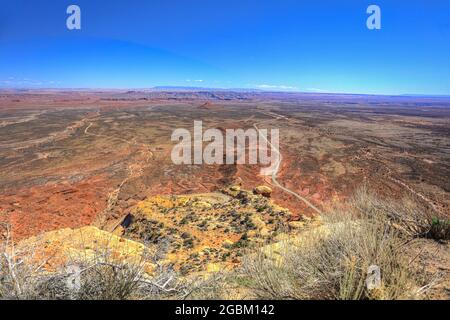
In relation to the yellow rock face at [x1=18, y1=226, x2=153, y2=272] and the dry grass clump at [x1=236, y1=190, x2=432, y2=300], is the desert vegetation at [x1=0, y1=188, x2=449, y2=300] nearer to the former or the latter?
the dry grass clump at [x1=236, y1=190, x2=432, y2=300]

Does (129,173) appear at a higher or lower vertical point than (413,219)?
lower

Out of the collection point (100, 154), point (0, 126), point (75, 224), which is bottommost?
point (75, 224)

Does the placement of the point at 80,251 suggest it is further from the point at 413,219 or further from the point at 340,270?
the point at 413,219

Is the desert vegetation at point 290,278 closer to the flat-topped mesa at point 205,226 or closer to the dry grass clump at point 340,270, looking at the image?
the dry grass clump at point 340,270

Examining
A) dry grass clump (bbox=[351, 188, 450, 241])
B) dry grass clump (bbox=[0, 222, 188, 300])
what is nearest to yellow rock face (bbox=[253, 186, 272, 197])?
dry grass clump (bbox=[351, 188, 450, 241])

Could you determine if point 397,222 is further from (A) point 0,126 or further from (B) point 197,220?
(A) point 0,126

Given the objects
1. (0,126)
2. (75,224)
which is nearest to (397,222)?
(75,224)

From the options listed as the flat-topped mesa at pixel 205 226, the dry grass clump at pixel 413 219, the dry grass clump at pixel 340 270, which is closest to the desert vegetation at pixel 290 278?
the dry grass clump at pixel 340 270

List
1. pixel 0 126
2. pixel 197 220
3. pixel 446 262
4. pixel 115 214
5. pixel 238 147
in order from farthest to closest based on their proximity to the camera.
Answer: pixel 0 126
pixel 238 147
pixel 115 214
pixel 197 220
pixel 446 262

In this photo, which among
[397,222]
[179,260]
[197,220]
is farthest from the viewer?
[197,220]

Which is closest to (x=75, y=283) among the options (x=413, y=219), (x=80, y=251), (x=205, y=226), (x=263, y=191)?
(x=80, y=251)
